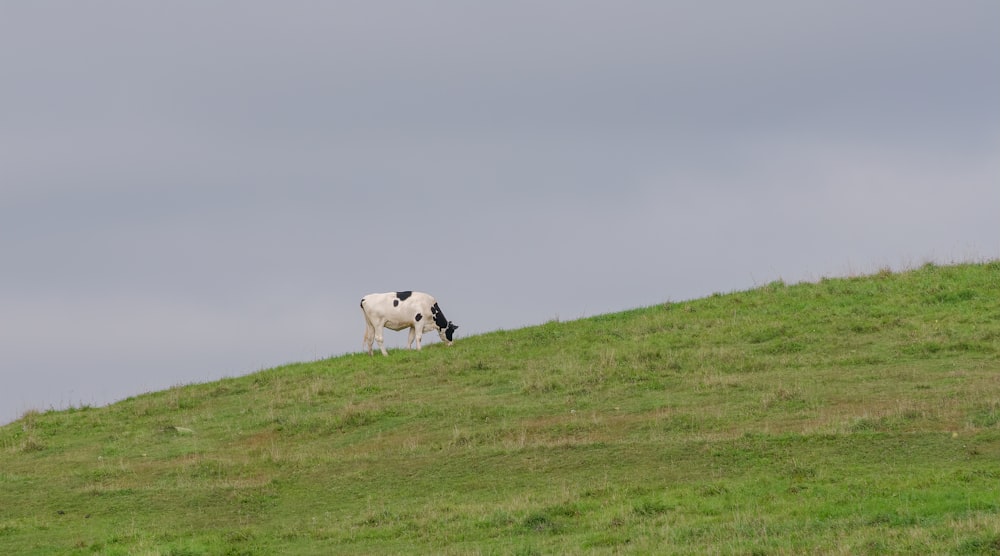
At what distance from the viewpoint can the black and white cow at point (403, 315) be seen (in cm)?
3672

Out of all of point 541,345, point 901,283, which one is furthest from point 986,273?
point 541,345

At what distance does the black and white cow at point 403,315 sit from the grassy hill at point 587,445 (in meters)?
2.08

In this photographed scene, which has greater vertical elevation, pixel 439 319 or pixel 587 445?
pixel 439 319

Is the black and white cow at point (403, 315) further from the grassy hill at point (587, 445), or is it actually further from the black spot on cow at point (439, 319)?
the grassy hill at point (587, 445)

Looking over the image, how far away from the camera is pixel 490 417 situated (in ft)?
79.8

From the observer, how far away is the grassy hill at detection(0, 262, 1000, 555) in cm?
1534

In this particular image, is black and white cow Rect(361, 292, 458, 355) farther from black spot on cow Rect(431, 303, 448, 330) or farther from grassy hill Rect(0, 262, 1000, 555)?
grassy hill Rect(0, 262, 1000, 555)

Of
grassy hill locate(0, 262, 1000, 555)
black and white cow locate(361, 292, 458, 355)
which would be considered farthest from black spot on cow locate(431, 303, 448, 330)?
grassy hill locate(0, 262, 1000, 555)

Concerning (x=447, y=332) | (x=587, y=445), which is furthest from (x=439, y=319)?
(x=587, y=445)

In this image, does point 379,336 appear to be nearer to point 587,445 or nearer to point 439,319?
point 439,319

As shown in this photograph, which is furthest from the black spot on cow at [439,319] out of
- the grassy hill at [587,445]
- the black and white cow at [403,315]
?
the grassy hill at [587,445]

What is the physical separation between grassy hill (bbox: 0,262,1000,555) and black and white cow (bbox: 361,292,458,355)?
2076mm

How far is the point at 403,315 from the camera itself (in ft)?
121

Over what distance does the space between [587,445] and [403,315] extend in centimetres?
1718
